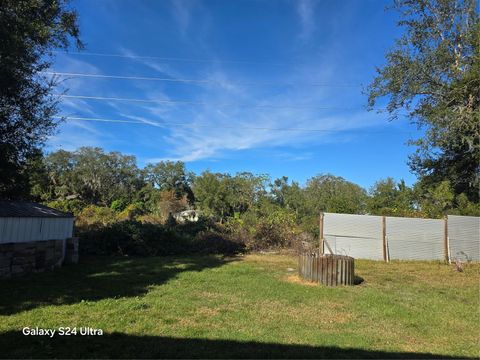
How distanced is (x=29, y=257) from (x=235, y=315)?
6291 millimetres

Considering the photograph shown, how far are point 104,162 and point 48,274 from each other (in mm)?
45950

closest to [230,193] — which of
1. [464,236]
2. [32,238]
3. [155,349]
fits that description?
[464,236]

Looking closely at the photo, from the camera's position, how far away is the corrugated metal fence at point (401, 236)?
48.0 ft

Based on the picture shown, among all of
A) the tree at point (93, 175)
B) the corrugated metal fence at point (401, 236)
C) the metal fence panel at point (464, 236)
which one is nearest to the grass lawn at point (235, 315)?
the corrugated metal fence at point (401, 236)

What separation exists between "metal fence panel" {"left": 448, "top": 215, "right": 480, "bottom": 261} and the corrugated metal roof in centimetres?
1441

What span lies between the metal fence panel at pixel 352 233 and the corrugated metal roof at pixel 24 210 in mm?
9816

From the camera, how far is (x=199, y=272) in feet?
36.2

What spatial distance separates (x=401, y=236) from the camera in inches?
579

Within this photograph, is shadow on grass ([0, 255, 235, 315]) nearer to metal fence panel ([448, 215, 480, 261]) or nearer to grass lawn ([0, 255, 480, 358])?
grass lawn ([0, 255, 480, 358])

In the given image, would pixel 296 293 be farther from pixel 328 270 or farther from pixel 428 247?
pixel 428 247

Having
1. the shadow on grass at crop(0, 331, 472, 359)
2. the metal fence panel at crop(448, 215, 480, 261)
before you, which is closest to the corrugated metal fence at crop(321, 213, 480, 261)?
the metal fence panel at crop(448, 215, 480, 261)

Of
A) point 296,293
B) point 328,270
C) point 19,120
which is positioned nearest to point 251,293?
point 296,293

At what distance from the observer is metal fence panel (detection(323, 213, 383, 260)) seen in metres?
14.7

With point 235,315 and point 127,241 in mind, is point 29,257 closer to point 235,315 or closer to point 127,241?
point 127,241
